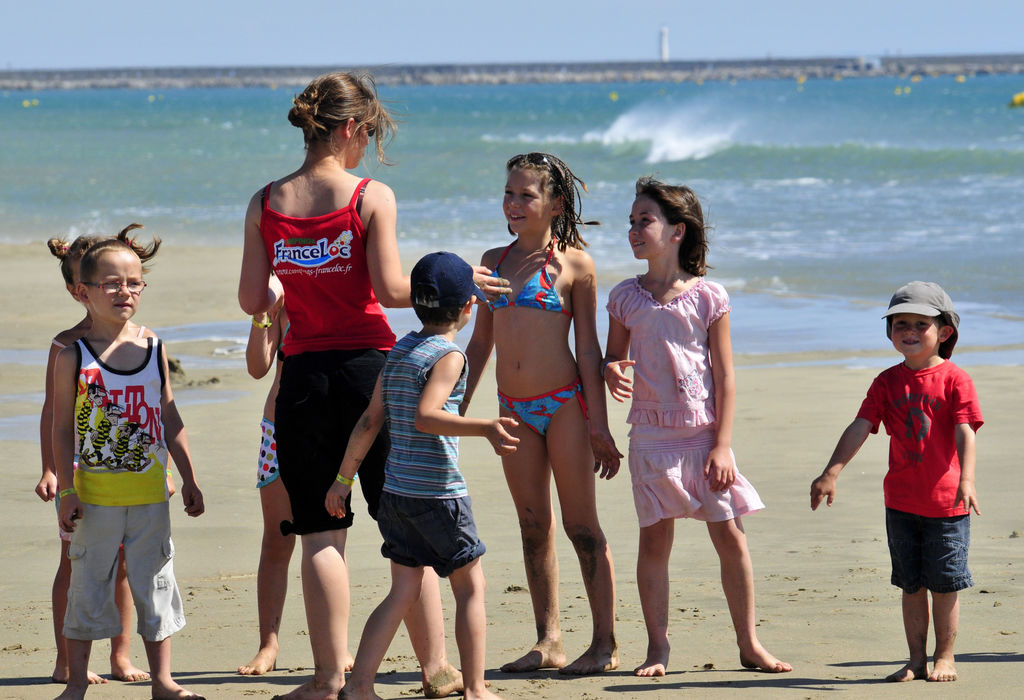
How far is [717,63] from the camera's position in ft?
524

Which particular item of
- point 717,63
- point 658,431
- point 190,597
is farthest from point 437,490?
point 717,63

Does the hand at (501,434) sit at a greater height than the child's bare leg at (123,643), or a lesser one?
greater

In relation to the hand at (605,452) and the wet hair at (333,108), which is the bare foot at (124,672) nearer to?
the hand at (605,452)

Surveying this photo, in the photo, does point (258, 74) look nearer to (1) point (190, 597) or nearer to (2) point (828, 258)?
(2) point (828, 258)

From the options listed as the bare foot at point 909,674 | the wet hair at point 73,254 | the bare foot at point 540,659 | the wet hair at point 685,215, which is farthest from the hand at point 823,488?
the wet hair at point 73,254

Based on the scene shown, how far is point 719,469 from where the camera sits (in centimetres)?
416

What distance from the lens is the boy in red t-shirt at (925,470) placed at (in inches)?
156

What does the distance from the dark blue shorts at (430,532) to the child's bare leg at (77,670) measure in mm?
962

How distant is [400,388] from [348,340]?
283 millimetres

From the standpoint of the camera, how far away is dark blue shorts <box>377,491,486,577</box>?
367 centimetres

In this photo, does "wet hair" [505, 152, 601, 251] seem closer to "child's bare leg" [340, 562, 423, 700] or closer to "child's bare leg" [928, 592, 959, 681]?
"child's bare leg" [340, 562, 423, 700]

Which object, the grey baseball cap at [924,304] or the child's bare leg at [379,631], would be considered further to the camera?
the grey baseball cap at [924,304]

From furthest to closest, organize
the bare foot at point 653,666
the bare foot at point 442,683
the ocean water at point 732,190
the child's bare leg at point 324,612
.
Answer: the ocean water at point 732,190, the bare foot at point 653,666, the bare foot at point 442,683, the child's bare leg at point 324,612

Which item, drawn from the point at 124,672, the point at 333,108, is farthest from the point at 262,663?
the point at 333,108
